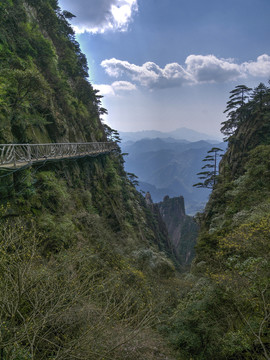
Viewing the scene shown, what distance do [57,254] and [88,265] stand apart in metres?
1.23

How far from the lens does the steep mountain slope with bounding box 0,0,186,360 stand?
3.62 metres

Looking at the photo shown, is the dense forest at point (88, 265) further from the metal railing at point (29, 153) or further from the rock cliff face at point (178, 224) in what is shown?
the rock cliff face at point (178, 224)

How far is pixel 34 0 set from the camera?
17859mm

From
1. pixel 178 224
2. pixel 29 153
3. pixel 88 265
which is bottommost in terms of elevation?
pixel 178 224

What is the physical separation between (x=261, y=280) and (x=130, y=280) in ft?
16.3

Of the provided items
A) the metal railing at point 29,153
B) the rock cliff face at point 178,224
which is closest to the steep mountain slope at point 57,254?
the metal railing at point 29,153

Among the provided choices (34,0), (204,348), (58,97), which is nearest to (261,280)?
(204,348)

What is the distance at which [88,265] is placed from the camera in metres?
6.60

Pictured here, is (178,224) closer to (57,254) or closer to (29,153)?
(29,153)

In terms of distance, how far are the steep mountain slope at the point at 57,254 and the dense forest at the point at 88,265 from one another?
50mm

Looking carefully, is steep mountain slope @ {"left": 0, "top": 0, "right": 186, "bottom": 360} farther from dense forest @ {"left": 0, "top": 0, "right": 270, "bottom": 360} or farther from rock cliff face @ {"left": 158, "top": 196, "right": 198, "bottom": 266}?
rock cliff face @ {"left": 158, "top": 196, "right": 198, "bottom": 266}

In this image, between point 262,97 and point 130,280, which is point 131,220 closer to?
point 130,280

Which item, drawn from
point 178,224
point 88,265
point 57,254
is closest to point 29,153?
point 57,254

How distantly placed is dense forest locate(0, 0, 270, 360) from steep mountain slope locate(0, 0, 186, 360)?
5 centimetres
